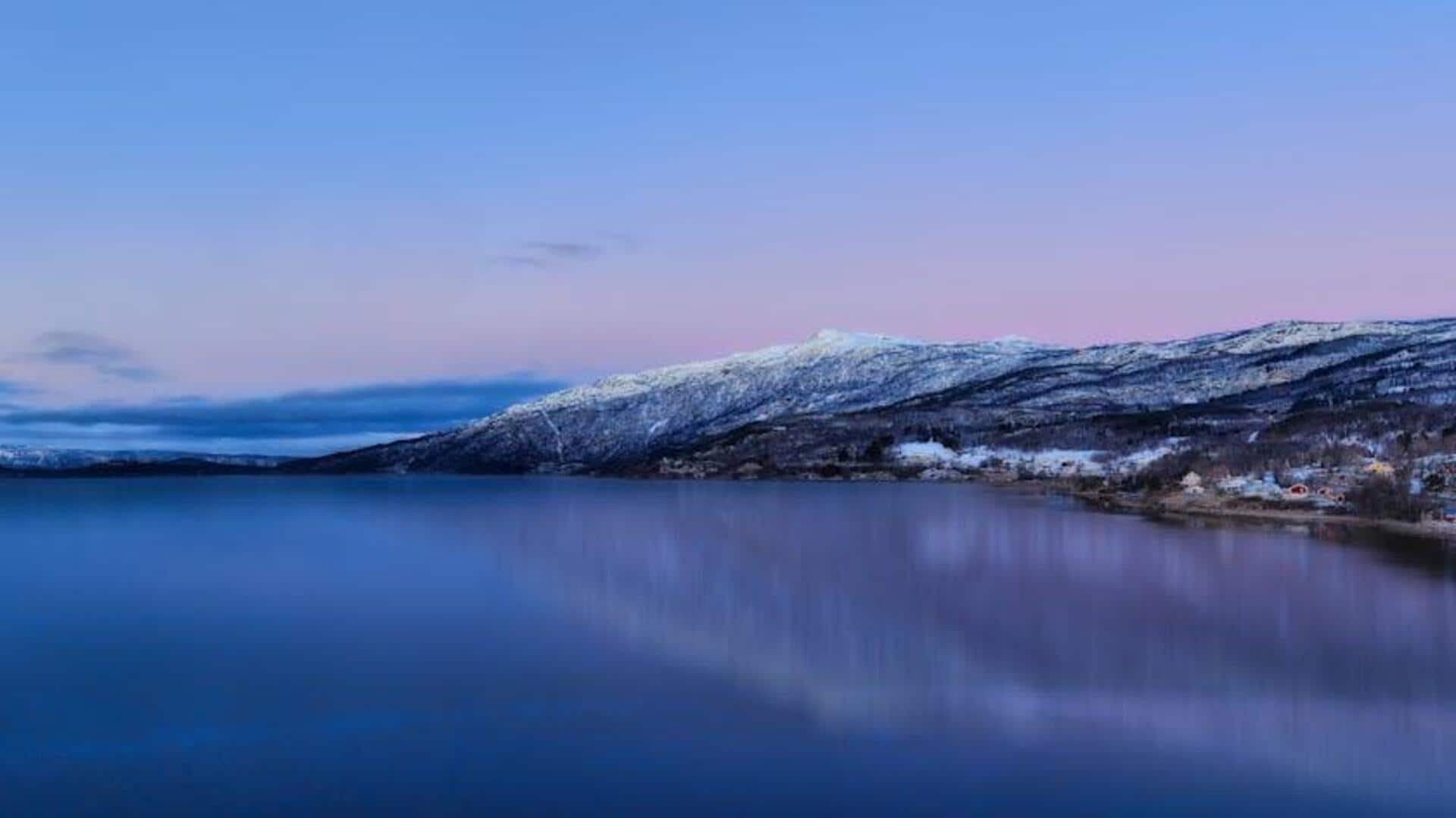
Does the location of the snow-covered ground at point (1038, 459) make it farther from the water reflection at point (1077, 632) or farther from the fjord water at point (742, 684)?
the fjord water at point (742, 684)

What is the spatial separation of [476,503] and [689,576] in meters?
73.7

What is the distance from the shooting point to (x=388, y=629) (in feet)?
97.8

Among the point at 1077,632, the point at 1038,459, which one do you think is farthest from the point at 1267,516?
the point at 1038,459

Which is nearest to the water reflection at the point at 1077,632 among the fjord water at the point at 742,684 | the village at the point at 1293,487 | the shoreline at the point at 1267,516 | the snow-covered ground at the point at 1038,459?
the fjord water at the point at 742,684

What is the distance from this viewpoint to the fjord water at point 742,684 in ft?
50.4

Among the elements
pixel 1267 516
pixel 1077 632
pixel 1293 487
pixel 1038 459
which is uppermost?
pixel 1038 459

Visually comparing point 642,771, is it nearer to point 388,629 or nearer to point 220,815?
point 220,815

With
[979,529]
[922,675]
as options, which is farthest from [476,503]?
[922,675]

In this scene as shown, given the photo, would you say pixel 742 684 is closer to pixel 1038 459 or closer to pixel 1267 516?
pixel 1267 516

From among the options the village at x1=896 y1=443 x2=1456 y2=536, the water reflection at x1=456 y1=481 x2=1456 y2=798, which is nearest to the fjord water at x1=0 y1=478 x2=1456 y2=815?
the water reflection at x1=456 y1=481 x2=1456 y2=798

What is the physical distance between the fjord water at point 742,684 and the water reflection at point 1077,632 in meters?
0.12

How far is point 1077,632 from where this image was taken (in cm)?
2812

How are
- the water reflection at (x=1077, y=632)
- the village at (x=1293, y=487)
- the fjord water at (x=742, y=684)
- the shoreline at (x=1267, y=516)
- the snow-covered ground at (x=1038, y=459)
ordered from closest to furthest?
the fjord water at (x=742, y=684) < the water reflection at (x=1077, y=632) < the shoreline at (x=1267, y=516) < the village at (x=1293, y=487) < the snow-covered ground at (x=1038, y=459)

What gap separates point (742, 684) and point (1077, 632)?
9.93 m
